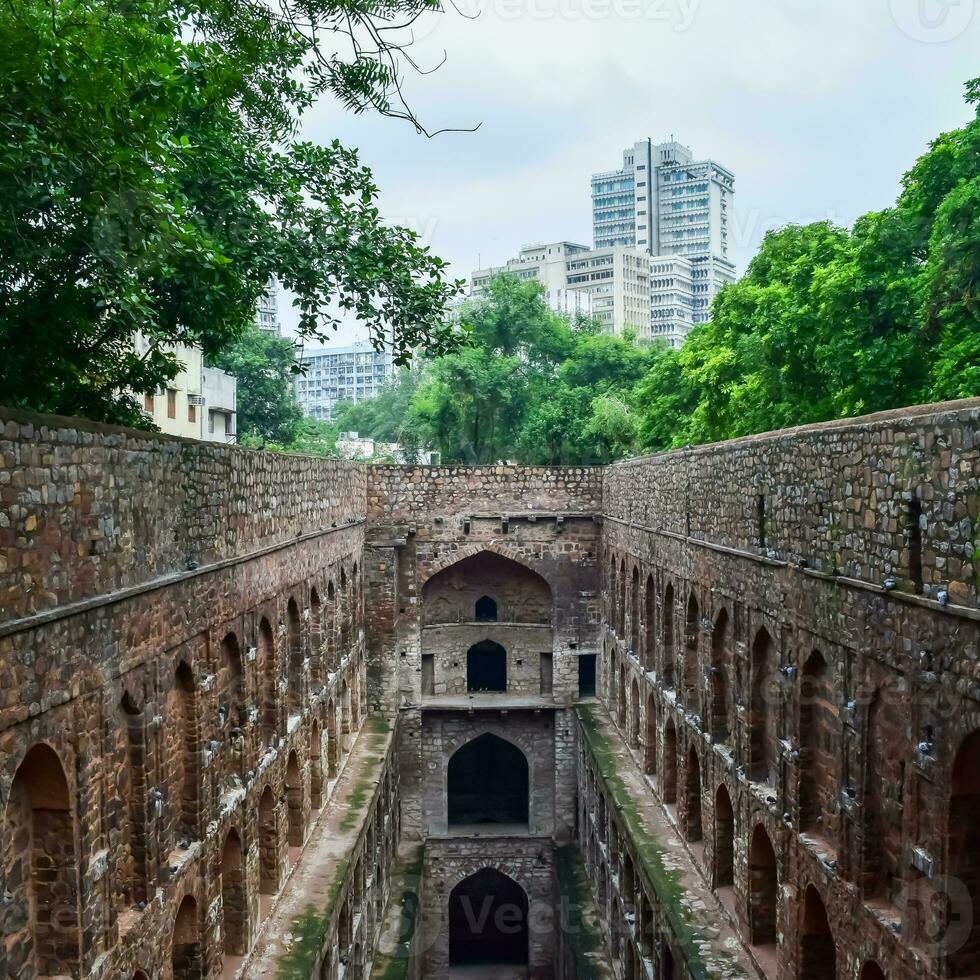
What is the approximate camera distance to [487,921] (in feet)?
87.7

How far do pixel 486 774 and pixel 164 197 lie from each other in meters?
21.4

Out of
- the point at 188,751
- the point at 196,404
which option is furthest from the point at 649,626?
the point at 196,404

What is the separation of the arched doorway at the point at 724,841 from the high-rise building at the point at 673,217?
9740cm

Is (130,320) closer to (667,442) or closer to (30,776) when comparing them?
(30,776)

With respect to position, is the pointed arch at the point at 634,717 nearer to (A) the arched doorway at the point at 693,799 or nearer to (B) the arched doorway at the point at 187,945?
(A) the arched doorway at the point at 693,799

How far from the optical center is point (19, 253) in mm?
9992

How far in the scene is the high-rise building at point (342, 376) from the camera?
146000mm

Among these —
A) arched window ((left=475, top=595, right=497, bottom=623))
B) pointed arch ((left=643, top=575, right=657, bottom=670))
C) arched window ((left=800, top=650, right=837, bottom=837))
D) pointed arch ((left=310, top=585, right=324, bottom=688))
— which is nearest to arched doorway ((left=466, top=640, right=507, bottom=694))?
arched window ((left=475, top=595, right=497, bottom=623))

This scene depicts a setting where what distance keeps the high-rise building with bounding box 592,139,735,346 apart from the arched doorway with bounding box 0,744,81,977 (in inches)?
4098

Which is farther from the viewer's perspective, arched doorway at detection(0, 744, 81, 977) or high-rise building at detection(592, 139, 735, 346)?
high-rise building at detection(592, 139, 735, 346)

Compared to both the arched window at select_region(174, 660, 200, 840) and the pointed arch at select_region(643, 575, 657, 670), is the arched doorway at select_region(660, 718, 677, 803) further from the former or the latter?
the arched window at select_region(174, 660, 200, 840)

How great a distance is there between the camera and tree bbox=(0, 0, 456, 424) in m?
8.41

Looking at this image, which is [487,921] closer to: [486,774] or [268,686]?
[486,774]

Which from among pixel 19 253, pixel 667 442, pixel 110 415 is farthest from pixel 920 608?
pixel 667 442
